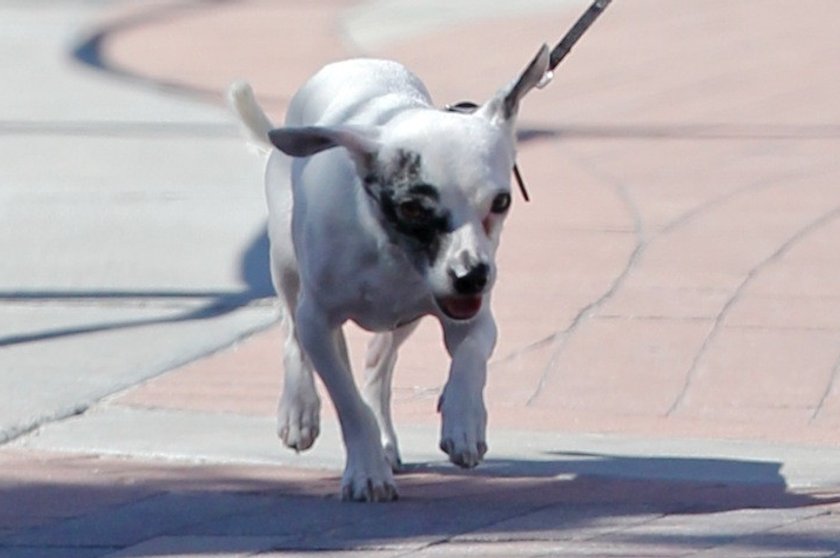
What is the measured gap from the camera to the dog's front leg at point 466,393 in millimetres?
5652

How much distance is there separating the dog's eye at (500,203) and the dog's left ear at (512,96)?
10.4 inches

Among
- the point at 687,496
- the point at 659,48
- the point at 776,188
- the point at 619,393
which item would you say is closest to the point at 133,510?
Answer: the point at 687,496

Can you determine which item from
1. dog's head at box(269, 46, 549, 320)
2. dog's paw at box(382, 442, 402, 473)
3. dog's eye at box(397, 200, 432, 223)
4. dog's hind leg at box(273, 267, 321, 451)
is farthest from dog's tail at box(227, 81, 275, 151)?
dog's eye at box(397, 200, 432, 223)

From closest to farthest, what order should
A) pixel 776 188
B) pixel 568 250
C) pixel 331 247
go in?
pixel 331 247 → pixel 568 250 → pixel 776 188

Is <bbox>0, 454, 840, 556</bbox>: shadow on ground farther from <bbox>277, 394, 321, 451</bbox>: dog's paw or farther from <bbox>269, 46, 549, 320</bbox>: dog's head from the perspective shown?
<bbox>269, 46, 549, 320</bbox>: dog's head

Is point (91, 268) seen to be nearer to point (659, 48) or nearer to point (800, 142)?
point (800, 142)

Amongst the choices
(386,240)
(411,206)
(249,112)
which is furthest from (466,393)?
(249,112)

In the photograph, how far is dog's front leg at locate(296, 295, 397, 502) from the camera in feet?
19.4

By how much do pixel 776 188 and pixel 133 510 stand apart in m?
5.69

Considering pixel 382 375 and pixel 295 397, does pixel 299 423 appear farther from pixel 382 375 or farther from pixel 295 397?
pixel 382 375

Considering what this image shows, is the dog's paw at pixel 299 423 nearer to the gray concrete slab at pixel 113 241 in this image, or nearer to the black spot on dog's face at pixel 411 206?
the black spot on dog's face at pixel 411 206

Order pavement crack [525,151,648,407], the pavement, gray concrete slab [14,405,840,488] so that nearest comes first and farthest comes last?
the pavement < gray concrete slab [14,405,840,488] < pavement crack [525,151,648,407]

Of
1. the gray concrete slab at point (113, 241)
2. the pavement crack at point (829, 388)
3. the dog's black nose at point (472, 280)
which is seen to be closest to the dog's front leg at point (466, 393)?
the dog's black nose at point (472, 280)

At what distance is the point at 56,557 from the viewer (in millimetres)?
5391
